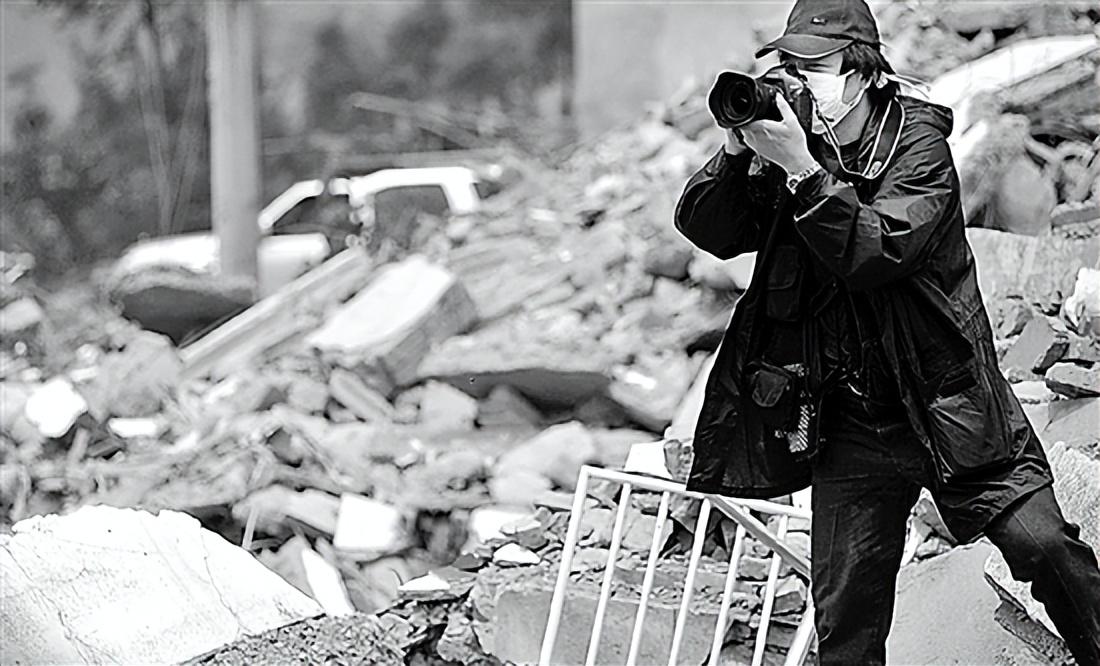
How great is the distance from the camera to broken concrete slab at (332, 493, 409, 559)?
5.79m

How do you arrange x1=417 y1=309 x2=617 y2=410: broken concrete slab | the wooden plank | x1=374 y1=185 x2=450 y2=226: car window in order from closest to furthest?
x1=417 y1=309 x2=617 y2=410: broken concrete slab < the wooden plank < x1=374 y1=185 x2=450 y2=226: car window

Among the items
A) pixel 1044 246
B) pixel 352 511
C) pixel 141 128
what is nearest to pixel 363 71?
pixel 141 128

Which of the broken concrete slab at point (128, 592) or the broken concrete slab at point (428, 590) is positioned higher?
the broken concrete slab at point (128, 592)

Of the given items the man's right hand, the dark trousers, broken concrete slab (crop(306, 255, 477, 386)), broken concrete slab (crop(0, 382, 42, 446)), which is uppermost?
the man's right hand

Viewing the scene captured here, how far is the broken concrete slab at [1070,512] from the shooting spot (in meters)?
3.40

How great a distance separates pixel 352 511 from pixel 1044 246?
294 centimetres

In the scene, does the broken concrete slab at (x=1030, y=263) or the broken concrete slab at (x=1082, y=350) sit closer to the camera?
the broken concrete slab at (x=1082, y=350)

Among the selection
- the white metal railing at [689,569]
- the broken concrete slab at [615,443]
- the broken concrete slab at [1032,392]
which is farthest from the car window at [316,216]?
the white metal railing at [689,569]

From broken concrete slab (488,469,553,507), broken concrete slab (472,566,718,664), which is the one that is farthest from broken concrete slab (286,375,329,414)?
broken concrete slab (472,566,718,664)

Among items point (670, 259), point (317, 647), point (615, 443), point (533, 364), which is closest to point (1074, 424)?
point (317, 647)

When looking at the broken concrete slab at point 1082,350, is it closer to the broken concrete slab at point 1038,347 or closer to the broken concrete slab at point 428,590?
the broken concrete slab at point 1038,347

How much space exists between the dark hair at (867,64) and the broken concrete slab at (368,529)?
3521mm

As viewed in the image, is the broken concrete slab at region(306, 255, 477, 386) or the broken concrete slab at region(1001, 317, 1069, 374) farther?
the broken concrete slab at region(306, 255, 477, 386)

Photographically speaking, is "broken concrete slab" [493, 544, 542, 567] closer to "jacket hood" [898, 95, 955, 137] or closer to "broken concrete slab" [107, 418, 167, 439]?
"jacket hood" [898, 95, 955, 137]
